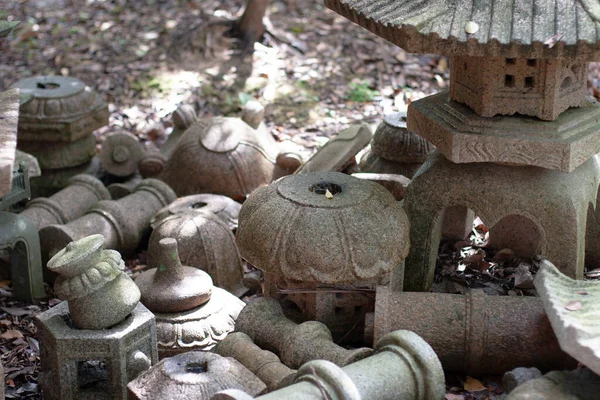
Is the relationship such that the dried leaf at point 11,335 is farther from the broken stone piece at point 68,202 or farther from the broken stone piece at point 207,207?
the broken stone piece at point 207,207

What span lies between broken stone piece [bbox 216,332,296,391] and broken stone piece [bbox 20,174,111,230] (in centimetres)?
250

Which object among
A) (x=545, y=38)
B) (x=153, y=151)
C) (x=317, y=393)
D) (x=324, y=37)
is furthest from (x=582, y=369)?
(x=324, y=37)

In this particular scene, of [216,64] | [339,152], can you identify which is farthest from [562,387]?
[216,64]

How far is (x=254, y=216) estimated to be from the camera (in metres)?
5.42

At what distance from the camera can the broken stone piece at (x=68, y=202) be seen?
7.12 metres

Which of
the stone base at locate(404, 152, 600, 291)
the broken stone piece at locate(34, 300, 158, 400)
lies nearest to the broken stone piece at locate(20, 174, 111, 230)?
the broken stone piece at locate(34, 300, 158, 400)

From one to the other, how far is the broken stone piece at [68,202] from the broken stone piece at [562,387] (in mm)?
4250

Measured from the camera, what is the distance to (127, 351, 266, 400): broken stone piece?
177 inches

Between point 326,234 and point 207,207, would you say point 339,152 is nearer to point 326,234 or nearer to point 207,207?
point 207,207

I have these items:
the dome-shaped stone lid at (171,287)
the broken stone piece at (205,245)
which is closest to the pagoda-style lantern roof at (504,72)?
the broken stone piece at (205,245)

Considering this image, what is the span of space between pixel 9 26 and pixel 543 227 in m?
3.75

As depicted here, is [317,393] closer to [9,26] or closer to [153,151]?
[9,26]

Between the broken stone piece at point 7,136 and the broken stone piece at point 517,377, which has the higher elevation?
the broken stone piece at point 7,136

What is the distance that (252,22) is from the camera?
1118 centimetres
